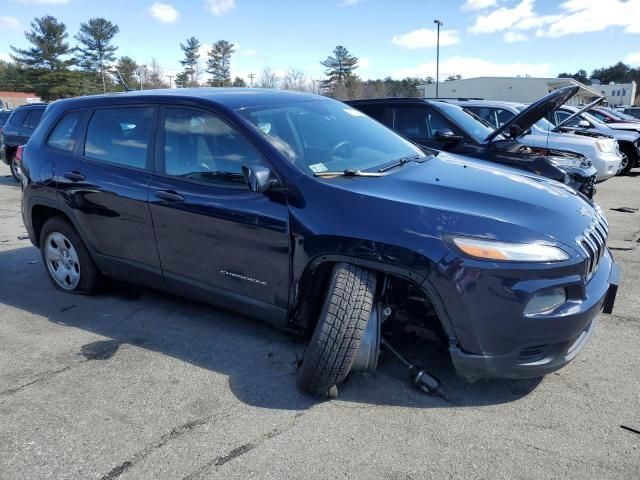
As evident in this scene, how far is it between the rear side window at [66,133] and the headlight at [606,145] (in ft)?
30.6

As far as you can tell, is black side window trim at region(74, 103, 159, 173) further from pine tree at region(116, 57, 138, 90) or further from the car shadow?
pine tree at region(116, 57, 138, 90)

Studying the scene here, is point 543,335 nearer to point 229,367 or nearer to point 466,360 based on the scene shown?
point 466,360

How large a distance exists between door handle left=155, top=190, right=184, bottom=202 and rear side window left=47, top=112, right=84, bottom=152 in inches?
49.2

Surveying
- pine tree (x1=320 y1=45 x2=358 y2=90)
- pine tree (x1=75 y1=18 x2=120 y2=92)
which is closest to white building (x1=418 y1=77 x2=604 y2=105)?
pine tree (x1=320 y1=45 x2=358 y2=90)

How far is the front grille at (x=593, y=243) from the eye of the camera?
8.91ft

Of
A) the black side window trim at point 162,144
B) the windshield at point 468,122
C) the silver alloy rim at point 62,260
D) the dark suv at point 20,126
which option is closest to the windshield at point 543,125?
the windshield at point 468,122

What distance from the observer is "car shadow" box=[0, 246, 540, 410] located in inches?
117

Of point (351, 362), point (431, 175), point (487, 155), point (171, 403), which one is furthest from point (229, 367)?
point (487, 155)

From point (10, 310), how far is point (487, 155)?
18.0 feet

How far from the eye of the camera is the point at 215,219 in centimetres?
331

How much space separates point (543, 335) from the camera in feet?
8.50

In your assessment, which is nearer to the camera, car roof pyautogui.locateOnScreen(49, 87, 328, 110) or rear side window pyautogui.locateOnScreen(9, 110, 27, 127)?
car roof pyautogui.locateOnScreen(49, 87, 328, 110)

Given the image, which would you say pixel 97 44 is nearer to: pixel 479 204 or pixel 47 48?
pixel 47 48

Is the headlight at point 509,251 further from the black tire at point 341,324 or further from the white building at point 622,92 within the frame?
the white building at point 622,92
